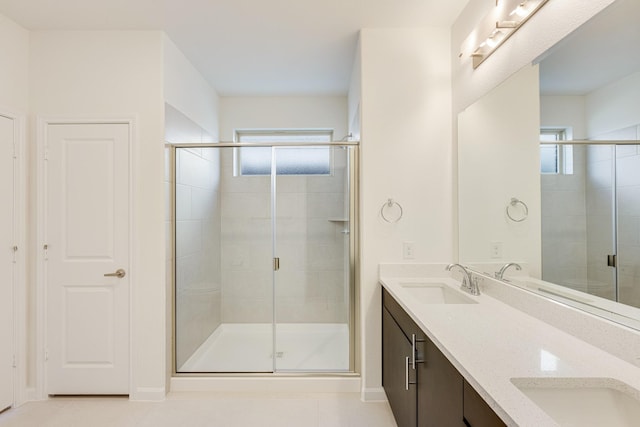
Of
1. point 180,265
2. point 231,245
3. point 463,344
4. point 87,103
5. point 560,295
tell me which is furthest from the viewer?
point 231,245

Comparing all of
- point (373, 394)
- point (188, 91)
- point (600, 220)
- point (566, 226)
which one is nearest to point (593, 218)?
point (600, 220)

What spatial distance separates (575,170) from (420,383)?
1.11 metres

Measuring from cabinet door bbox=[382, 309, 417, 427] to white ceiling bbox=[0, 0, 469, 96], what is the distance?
2.01 metres

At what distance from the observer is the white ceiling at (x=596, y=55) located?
1.09m

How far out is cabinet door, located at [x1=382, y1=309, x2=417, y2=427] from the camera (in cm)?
170

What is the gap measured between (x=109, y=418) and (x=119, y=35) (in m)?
2.65

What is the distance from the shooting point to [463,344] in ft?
3.93

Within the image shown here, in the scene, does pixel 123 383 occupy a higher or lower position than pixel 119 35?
lower

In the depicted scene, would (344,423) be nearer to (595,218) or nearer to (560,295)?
(560,295)

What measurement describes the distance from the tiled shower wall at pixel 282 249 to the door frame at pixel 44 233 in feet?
2.61

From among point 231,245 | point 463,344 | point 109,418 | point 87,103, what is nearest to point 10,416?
point 109,418

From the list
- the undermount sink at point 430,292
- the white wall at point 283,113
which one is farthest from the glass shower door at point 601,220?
the white wall at point 283,113

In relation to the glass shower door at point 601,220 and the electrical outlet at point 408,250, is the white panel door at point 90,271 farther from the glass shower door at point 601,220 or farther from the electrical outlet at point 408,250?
the glass shower door at point 601,220

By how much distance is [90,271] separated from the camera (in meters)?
2.45
